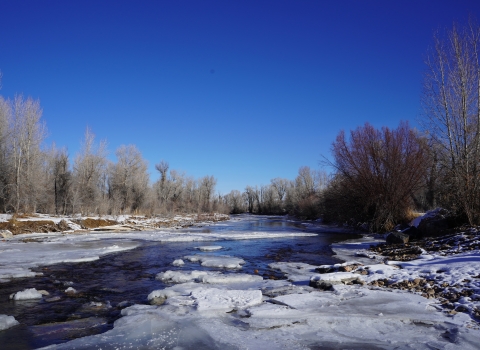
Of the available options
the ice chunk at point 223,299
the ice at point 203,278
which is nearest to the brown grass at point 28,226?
the ice at point 203,278

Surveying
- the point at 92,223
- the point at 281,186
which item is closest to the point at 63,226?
the point at 92,223

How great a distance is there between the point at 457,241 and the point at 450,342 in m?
8.46

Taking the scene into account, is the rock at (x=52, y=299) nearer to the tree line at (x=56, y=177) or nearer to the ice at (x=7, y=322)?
the ice at (x=7, y=322)

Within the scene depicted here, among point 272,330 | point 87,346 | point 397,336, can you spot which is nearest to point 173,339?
point 87,346

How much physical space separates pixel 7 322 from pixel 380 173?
76.9ft

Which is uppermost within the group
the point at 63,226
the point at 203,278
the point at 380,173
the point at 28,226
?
the point at 380,173

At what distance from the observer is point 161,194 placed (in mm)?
73375

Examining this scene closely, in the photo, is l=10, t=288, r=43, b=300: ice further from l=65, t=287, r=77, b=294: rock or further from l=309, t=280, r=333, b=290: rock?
l=309, t=280, r=333, b=290: rock

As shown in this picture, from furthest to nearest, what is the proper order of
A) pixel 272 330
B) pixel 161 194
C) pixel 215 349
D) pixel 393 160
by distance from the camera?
pixel 161 194, pixel 393 160, pixel 272 330, pixel 215 349

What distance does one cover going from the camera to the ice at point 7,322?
15.9 ft

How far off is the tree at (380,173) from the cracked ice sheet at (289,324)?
1826cm

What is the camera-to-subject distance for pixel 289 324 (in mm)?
5027

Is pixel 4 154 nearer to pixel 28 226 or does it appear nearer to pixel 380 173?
pixel 28 226

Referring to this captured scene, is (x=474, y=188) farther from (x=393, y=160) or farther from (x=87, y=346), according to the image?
(x=87, y=346)
